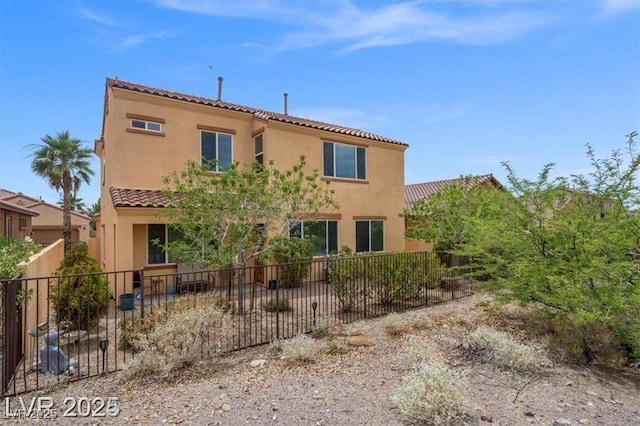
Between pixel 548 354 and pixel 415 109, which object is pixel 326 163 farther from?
pixel 548 354

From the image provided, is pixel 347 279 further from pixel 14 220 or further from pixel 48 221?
pixel 48 221

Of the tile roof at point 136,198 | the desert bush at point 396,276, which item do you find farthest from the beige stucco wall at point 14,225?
the desert bush at point 396,276

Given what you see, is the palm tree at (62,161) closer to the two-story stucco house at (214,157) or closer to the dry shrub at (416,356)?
the two-story stucco house at (214,157)

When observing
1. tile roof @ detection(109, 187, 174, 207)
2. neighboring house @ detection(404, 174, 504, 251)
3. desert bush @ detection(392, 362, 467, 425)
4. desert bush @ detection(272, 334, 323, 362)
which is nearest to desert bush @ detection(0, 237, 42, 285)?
tile roof @ detection(109, 187, 174, 207)

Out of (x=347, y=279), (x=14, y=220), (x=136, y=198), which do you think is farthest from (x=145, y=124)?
(x=14, y=220)

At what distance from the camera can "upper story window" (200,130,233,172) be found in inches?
528

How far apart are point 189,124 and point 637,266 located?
13.3 m

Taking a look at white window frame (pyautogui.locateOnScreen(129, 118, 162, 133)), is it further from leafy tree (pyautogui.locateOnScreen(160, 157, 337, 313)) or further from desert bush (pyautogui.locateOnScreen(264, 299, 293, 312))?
desert bush (pyautogui.locateOnScreen(264, 299, 293, 312))

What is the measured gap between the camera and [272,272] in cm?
1230

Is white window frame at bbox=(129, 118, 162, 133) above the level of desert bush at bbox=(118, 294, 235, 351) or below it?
above

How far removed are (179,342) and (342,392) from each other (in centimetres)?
269

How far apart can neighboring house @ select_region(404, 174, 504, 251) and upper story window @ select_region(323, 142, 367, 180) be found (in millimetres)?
3390

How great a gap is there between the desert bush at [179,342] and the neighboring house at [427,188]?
37.1 ft

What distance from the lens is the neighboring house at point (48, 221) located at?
31.9 metres
